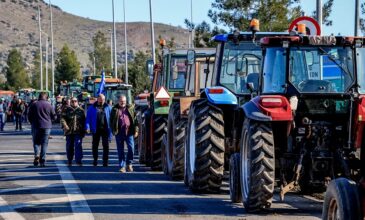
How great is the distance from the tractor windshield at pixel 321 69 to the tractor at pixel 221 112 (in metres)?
1.17

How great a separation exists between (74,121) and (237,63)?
8.02 metres

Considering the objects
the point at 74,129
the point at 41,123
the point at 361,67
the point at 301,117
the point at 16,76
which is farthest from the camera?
the point at 16,76

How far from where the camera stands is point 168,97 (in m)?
20.6

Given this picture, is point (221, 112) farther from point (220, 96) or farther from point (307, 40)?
point (307, 40)

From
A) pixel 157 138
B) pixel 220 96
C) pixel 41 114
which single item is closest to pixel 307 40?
pixel 220 96

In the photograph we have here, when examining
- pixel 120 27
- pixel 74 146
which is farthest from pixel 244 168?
pixel 120 27

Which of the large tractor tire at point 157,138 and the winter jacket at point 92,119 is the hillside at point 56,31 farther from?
the large tractor tire at point 157,138

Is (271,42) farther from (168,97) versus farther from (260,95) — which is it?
(168,97)

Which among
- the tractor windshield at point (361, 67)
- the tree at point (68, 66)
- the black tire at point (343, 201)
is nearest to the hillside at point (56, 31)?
the tree at point (68, 66)

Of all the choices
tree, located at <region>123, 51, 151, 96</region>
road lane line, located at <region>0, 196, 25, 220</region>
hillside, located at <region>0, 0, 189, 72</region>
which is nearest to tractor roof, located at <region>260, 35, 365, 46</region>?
road lane line, located at <region>0, 196, 25, 220</region>

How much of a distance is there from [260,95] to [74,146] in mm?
10685

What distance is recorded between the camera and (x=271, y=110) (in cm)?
1235

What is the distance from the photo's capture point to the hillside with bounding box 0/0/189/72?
500 feet

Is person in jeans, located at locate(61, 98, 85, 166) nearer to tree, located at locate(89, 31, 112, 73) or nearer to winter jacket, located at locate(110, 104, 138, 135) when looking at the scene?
winter jacket, located at locate(110, 104, 138, 135)
